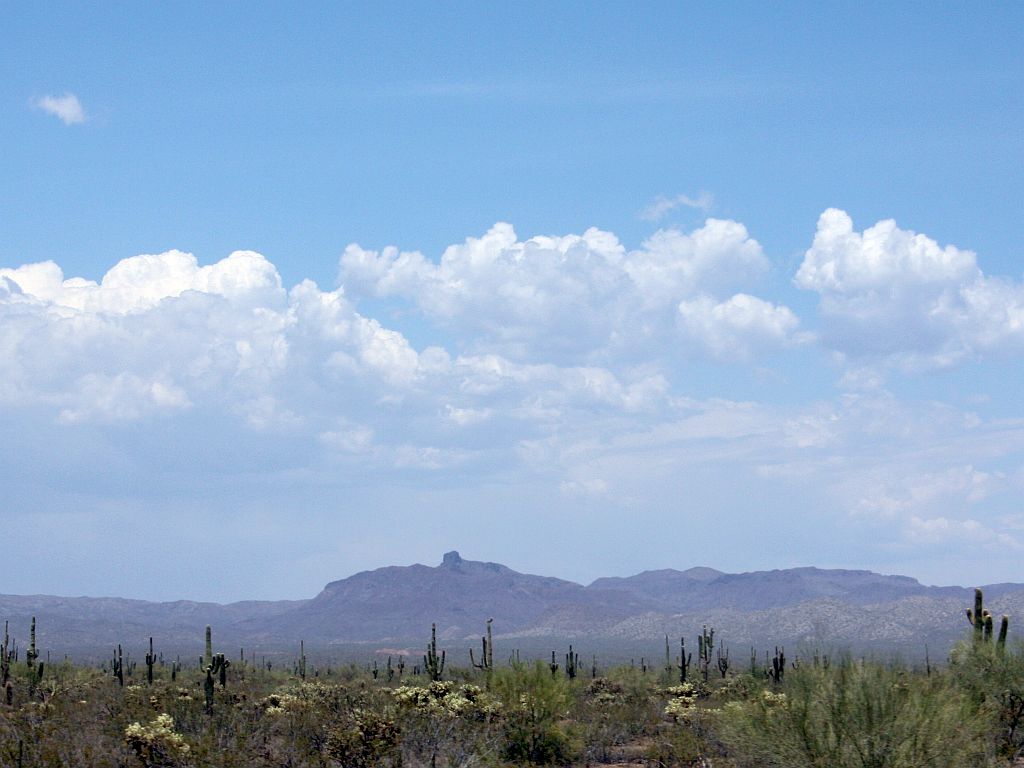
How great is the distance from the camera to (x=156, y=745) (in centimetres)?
1745

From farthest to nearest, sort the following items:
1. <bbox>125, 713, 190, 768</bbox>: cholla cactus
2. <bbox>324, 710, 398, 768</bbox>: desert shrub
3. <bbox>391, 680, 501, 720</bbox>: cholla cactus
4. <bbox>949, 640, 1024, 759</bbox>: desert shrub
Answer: <bbox>949, 640, 1024, 759</bbox>: desert shrub
<bbox>391, 680, 501, 720</bbox>: cholla cactus
<bbox>324, 710, 398, 768</bbox>: desert shrub
<bbox>125, 713, 190, 768</bbox>: cholla cactus

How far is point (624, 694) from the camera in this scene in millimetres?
38906

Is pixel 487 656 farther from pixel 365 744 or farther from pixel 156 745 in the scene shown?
pixel 156 745

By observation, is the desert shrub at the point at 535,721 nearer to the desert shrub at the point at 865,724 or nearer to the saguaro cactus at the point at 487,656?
the saguaro cactus at the point at 487,656

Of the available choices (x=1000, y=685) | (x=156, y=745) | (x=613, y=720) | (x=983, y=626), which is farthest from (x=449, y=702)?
(x=983, y=626)

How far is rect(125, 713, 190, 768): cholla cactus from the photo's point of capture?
17.0 m

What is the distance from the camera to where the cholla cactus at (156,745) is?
55.9ft

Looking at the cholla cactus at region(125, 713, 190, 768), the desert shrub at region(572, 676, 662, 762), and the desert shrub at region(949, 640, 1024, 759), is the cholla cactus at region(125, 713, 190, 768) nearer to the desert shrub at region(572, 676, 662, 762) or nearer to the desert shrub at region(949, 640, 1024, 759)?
the desert shrub at region(572, 676, 662, 762)

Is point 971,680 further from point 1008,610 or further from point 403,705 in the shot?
point 1008,610

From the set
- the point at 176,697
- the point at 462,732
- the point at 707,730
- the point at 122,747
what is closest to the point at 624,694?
the point at 707,730

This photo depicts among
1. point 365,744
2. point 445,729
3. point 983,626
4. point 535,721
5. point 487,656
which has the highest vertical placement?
point 983,626

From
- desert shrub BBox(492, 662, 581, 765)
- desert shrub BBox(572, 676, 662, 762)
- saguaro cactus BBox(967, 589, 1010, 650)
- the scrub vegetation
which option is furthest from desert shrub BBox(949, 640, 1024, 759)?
desert shrub BBox(492, 662, 581, 765)

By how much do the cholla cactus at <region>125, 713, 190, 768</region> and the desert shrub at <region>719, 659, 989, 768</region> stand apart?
846cm

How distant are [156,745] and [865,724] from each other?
10.5m
